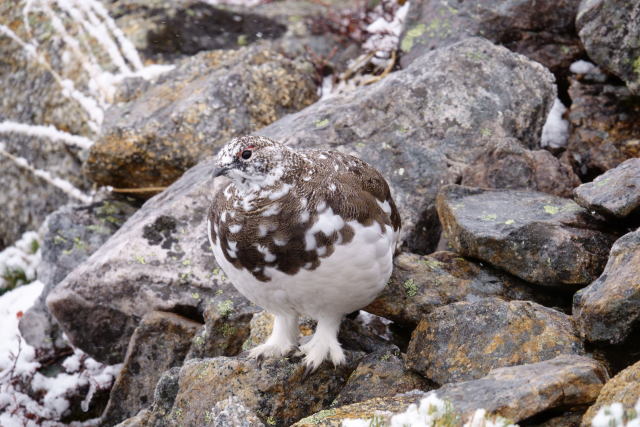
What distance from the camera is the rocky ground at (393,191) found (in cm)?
352

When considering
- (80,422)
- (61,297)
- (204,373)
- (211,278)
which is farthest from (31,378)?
(204,373)

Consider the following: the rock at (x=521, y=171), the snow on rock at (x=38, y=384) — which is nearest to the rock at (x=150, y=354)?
the snow on rock at (x=38, y=384)

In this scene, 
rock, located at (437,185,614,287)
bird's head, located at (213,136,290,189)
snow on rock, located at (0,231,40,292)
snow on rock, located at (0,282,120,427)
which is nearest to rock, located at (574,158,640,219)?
rock, located at (437,185,614,287)

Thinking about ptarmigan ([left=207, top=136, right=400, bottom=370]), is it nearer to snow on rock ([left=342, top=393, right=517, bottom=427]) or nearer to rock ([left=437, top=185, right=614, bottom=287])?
rock ([left=437, top=185, right=614, bottom=287])

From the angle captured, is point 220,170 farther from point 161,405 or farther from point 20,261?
point 20,261

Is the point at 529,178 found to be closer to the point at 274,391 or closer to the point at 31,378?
the point at 274,391

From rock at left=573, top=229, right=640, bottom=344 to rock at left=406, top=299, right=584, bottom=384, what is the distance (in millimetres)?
149

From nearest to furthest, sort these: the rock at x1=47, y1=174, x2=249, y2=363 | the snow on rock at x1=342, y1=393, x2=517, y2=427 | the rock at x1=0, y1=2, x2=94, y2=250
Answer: the snow on rock at x1=342, y1=393, x2=517, y2=427 → the rock at x1=47, y1=174, x2=249, y2=363 → the rock at x1=0, y1=2, x2=94, y2=250

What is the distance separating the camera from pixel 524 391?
8.84 feet

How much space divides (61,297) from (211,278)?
40.2 inches

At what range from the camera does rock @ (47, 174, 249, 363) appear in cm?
508

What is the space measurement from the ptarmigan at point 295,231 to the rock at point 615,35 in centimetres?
253

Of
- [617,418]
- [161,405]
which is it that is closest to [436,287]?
→ [161,405]

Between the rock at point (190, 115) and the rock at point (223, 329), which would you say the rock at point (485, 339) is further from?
the rock at point (190, 115)
